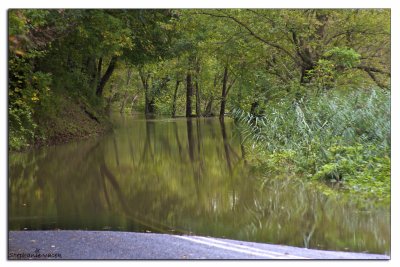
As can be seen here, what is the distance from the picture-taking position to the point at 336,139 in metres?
8.52

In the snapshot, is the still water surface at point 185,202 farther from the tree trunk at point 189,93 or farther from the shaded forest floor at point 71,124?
the tree trunk at point 189,93

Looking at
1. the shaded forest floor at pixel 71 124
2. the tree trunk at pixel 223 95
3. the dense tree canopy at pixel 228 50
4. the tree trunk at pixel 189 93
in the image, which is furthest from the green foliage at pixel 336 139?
the tree trunk at pixel 189 93

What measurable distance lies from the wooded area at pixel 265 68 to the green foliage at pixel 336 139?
0.02 metres

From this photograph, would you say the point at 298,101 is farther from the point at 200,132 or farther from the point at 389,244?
the point at 200,132

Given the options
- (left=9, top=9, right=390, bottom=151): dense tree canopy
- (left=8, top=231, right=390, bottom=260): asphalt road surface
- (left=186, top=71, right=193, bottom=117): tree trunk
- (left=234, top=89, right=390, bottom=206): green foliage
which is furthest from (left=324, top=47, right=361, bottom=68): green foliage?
(left=186, top=71, right=193, bottom=117): tree trunk

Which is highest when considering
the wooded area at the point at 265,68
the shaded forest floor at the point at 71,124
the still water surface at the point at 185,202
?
the wooded area at the point at 265,68

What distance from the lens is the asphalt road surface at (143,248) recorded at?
5.07 meters

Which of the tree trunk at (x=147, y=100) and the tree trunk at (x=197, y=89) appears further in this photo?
the tree trunk at (x=147, y=100)

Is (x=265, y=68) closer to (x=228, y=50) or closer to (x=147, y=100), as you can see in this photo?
(x=228, y=50)

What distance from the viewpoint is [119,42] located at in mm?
12867

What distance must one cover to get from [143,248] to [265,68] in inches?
302

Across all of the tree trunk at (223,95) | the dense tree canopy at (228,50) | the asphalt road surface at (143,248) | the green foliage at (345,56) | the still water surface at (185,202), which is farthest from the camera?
the tree trunk at (223,95)

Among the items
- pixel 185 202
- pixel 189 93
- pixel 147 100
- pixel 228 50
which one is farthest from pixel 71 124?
pixel 147 100

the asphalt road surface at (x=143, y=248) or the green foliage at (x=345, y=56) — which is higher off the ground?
the green foliage at (x=345, y=56)
